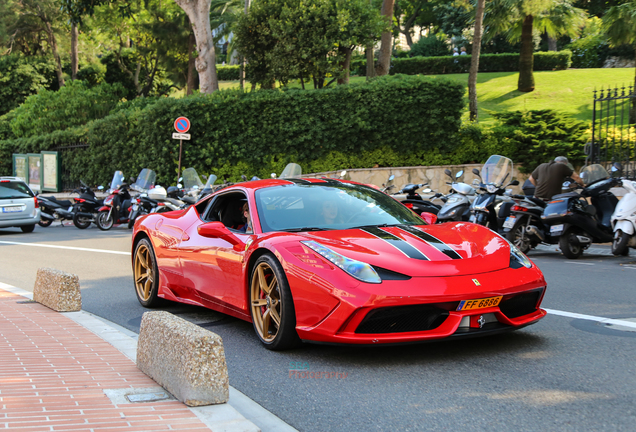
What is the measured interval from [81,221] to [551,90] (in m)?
25.9

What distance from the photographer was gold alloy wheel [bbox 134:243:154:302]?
7148mm

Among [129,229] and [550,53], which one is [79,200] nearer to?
[129,229]

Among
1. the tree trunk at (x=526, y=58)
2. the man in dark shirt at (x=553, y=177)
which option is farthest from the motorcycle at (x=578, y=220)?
the tree trunk at (x=526, y=58)

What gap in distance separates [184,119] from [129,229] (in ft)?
16.5

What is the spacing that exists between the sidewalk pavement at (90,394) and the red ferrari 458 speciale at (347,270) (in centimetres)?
85

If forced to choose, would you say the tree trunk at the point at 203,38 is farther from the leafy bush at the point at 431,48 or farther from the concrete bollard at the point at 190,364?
the leafy bush at the point at 431,48

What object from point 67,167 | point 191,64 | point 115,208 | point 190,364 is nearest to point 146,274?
point 190,364

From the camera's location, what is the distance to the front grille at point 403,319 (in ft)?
14.0

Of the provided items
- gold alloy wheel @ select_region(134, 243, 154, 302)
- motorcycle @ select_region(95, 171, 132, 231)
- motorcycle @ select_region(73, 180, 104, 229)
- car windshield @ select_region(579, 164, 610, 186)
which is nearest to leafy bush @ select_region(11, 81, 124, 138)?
motorcycle @ select_region(73, 180, 104, 229)

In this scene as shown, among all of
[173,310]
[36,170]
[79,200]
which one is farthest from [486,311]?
[36,170]

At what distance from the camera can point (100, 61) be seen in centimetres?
4397

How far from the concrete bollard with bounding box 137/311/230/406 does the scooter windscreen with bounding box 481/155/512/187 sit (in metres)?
8.70

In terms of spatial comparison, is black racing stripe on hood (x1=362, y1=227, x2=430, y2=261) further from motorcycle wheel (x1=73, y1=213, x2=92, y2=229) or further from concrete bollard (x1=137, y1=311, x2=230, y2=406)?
motorcycle wheel (x1=73, y1=213, x2=92, y2=229)

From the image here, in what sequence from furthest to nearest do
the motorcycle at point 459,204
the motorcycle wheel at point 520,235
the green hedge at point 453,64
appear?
the green hedge at point 453,64 < the motorcycle at point 459,204 < the motorcycle wheel at point 520,235
